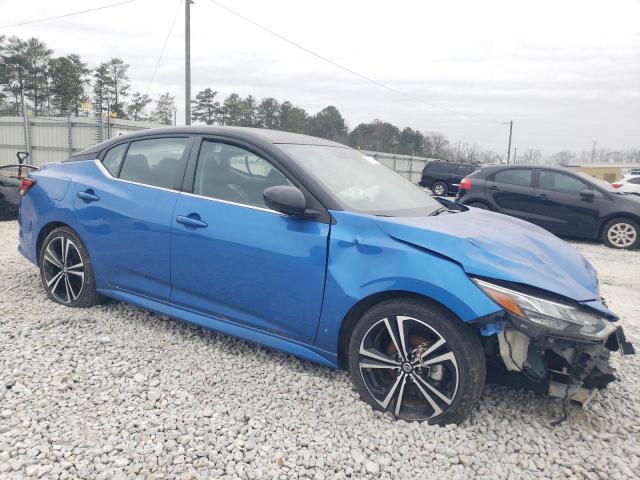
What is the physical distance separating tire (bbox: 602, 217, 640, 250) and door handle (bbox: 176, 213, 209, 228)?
816cm

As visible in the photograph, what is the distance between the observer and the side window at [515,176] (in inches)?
365

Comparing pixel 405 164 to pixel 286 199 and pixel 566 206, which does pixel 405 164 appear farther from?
pixel 286 199

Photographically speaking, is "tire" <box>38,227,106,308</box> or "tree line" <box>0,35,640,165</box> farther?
"tree line" <box>0,35,640,165</box>

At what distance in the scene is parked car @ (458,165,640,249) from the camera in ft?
28.7

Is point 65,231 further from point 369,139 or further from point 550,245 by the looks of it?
point 369,139

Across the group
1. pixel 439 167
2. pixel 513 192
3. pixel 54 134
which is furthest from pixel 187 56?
pixel 513 192

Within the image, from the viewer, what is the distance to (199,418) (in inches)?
102

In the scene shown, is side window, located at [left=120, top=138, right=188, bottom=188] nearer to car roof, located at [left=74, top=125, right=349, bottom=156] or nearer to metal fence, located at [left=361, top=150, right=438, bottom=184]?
car roof, located at [left=74, top=125, right=349, bottom=156]

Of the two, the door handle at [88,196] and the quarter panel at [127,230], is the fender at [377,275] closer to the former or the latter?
the quarter panel at [127,230]

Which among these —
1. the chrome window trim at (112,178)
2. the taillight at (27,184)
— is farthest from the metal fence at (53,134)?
the chrome window trim at (112,178)

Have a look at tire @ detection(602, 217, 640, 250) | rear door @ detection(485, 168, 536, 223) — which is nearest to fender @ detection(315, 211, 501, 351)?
rear door @ detection(485, 168, 536, 223)

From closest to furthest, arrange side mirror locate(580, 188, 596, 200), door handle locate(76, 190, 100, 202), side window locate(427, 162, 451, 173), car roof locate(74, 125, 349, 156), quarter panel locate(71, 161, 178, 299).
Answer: car roof locate(74, 125, 349, 156) → quarter panel locate(71, 161, 178, 299) → door handle locate(76, 190, 100, 202) → side mirror locate(580, 188, 596, 200) → side window locate(427, 162, 451, 173)

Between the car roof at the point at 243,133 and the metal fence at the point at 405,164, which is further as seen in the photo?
the metal fence at the point at 405,164

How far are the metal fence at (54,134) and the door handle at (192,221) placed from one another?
17686mm
